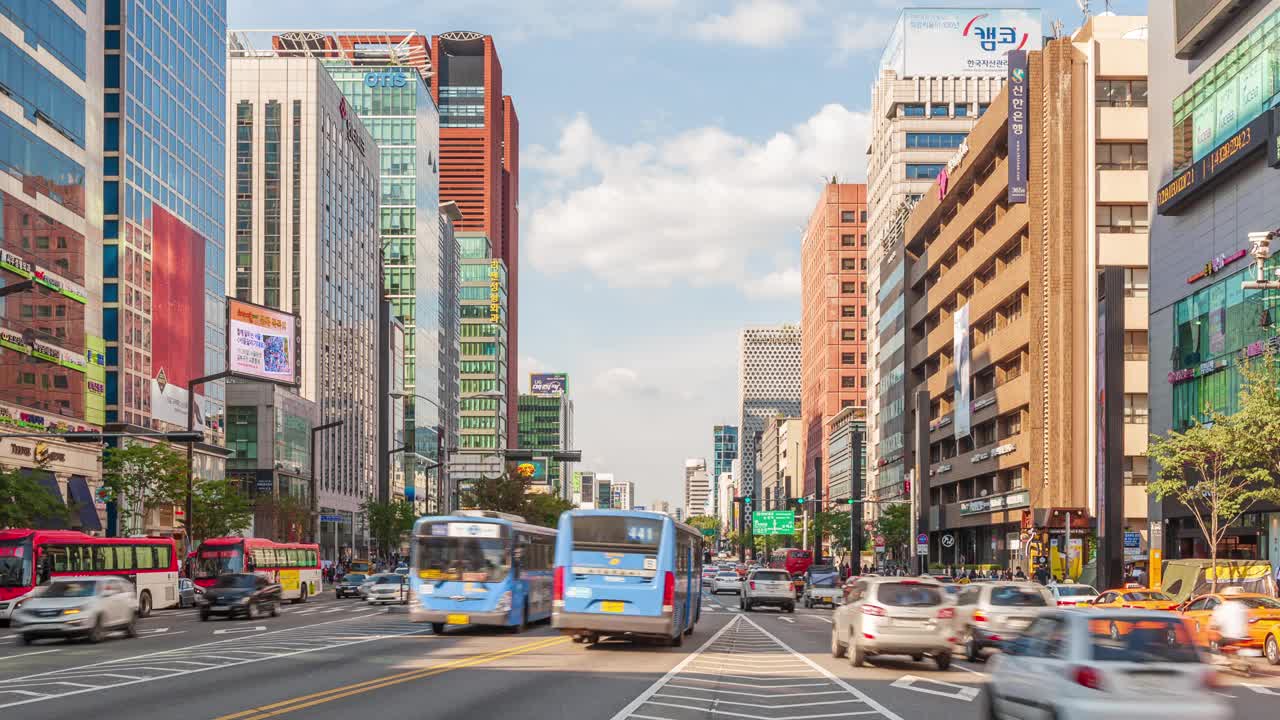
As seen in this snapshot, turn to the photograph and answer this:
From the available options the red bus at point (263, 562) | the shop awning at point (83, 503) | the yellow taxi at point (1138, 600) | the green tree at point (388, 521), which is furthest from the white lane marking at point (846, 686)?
the green tree at point (388, 521)

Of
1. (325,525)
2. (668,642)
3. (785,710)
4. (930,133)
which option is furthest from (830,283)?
(785,710)

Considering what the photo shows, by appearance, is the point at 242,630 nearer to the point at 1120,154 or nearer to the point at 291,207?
the point at 1120,154

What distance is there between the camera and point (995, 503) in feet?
290

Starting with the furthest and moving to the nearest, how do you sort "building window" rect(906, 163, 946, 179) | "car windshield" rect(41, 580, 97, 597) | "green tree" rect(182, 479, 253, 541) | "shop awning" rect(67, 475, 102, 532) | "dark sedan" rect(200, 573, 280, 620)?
1. "building window" rect(906, 163, 946, 179)
2. "green tree" rect(182, 479, 253, 541)
3. "shop awning" rect(67, 475, 102, 532)
4. "dark sedan" rect(200, 573, 280, 620)
5. "car windshield" rect(41, 580, 97, 597)

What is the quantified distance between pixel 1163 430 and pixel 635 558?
42.2 m

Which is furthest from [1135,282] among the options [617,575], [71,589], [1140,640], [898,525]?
[1140,640]

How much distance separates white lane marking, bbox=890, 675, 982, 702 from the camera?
19.7 metres

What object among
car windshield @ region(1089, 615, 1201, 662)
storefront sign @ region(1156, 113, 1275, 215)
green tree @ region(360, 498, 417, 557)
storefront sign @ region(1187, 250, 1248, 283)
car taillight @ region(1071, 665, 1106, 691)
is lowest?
green tree @ region(360, 498, 417, 557)

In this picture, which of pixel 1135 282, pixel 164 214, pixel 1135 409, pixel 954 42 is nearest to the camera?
pixel 1135 409

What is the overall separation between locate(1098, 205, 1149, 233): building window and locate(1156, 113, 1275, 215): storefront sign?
43.8ft

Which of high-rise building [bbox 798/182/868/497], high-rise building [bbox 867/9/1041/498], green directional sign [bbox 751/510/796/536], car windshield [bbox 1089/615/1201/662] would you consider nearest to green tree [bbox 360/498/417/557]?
green directional sign [bbox 751/510/796/536]

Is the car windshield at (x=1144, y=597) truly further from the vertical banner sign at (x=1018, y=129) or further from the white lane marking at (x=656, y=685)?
the vertical banner sign at (x=1018, y=129)

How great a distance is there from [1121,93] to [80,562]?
61927 millimetres

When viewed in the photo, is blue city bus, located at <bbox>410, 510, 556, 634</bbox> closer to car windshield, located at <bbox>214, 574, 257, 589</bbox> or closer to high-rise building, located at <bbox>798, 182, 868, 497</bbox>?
car windshield, located at <bbox>214, 574, 257, 589</bbox>
